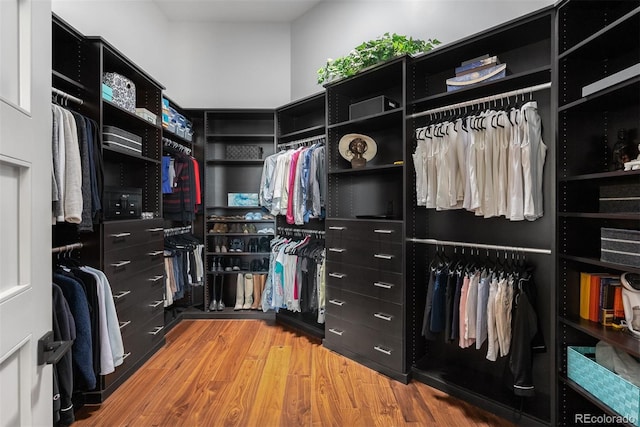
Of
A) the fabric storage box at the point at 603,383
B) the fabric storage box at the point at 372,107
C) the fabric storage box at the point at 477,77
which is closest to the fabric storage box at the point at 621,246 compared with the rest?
the fabric storage box at the point at 603,383

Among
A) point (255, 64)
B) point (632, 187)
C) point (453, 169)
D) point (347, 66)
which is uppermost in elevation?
point (255, 64)

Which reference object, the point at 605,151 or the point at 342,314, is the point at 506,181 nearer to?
the point at 605,151

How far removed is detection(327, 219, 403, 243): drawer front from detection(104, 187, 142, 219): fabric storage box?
152 centimetres

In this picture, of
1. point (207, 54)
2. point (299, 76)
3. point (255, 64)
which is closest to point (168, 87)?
point (207, 54)

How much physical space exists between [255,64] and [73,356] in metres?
3.48

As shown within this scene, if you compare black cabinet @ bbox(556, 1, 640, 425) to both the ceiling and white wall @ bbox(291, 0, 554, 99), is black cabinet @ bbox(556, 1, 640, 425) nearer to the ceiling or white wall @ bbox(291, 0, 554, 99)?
white wall @ bbox(291, 0, 554, 99)

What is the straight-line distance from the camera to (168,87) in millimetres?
4070

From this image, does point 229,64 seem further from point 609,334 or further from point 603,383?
point 603,383

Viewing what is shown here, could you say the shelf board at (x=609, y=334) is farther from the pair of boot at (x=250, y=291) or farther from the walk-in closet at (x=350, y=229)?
the pair of boot at (x=250, y=291)

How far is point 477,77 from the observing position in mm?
2252

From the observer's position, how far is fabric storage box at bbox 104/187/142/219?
2293 millimetres

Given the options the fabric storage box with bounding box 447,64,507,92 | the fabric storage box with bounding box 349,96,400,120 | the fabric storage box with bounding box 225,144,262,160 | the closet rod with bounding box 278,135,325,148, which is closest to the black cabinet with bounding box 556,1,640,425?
the fabric storage box with bounding box 447,64,507,92

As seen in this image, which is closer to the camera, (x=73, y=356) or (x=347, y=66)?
(x=73, y=356)

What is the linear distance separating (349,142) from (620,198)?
1.89m
